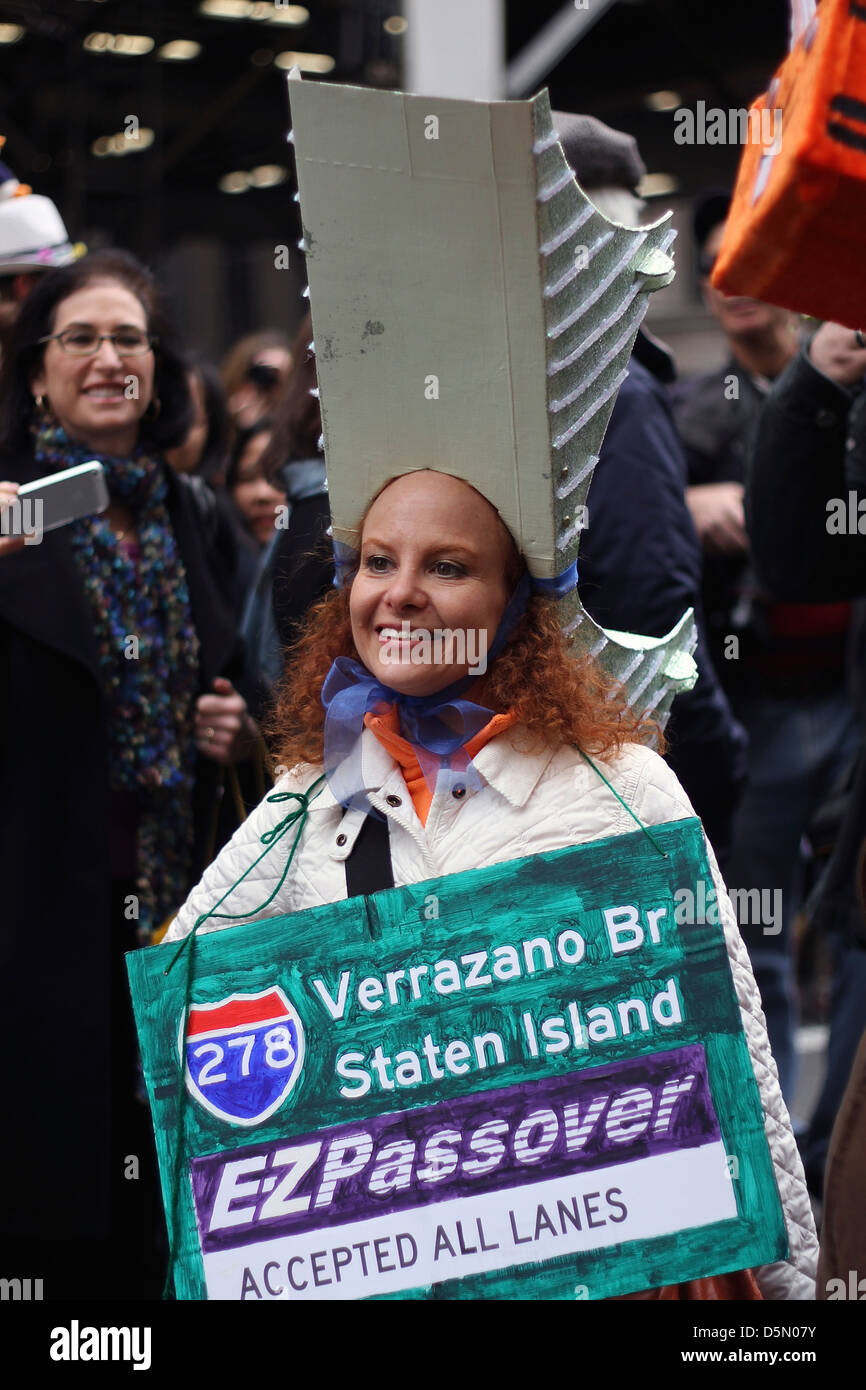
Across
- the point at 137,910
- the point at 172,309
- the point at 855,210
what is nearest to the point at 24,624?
the point at 137,910

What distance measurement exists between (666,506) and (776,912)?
1.61 m

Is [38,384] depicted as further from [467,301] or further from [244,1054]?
[244,1054]

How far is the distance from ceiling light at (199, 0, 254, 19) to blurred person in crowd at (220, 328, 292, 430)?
283 cm

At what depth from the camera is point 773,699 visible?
14.5ft

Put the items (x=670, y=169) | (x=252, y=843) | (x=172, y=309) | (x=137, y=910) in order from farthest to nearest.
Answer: (x=670, y=169)
(x=172, y=309)
(x=137, y=910)
(x=252, y=843)

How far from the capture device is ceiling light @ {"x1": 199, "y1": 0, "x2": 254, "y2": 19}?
307 inches

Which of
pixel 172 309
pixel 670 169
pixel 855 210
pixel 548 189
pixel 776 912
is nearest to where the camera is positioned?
pixel 855 210

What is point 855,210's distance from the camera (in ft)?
5.12

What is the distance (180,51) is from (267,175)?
162 centimetres

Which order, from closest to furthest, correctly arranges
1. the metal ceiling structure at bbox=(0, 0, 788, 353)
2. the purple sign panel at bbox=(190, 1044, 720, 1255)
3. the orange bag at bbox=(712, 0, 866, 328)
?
the orange bag at bbox=(712, 0, 866, 328), the purple sign panel at bbox=(190, 1044, 720, 1255), the metal ceiling structure at bbox=(0, 0, 788, 353)

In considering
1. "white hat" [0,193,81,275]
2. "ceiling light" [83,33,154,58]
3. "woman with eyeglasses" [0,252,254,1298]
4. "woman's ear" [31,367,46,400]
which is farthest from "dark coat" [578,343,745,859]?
"ceiling light" [83,33,154,58]

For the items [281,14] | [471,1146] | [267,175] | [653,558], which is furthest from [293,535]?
[267,175]

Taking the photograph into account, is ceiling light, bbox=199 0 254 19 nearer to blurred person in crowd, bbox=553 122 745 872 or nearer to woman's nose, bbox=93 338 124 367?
woman's nose, bbox=93 338 124 367

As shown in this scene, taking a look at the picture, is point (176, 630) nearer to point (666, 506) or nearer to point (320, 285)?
point (666, 506)
